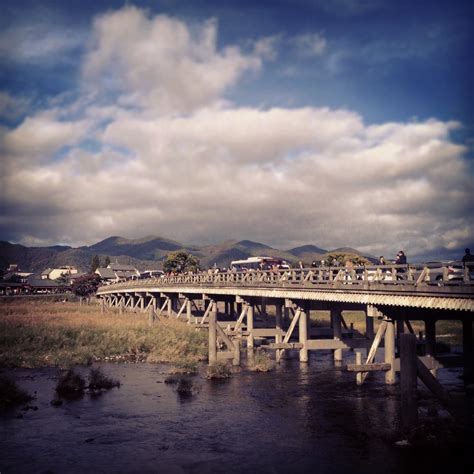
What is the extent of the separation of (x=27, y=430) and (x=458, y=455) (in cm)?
1321

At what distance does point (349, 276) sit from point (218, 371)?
36.8 feet

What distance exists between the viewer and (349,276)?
32.0 meters

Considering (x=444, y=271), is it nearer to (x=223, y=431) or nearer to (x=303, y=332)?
(x=223, y=431)

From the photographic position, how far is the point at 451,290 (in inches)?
672

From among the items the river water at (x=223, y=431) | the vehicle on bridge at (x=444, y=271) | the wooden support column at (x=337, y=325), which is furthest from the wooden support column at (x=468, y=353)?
the wooden support column at (x=337, y=325)

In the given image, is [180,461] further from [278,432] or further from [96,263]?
[96,263]

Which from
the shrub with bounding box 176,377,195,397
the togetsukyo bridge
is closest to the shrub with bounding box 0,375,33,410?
the shrub with bounding box 176,377,195,397

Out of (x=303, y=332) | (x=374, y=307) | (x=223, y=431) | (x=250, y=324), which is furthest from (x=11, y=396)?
(x=250, y=324)

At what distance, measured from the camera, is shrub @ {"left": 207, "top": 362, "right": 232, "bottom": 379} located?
25.2 metres

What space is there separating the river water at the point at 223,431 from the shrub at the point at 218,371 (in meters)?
0.91

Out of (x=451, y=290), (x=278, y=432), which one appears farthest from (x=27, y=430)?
(x=451, y=290)

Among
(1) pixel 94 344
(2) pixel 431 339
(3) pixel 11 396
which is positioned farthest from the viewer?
(1) pixel 94 344

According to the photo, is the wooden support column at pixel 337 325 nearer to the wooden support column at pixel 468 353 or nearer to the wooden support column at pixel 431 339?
the wooden support column at pixel 431 339

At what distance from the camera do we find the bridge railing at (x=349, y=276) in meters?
18.2
